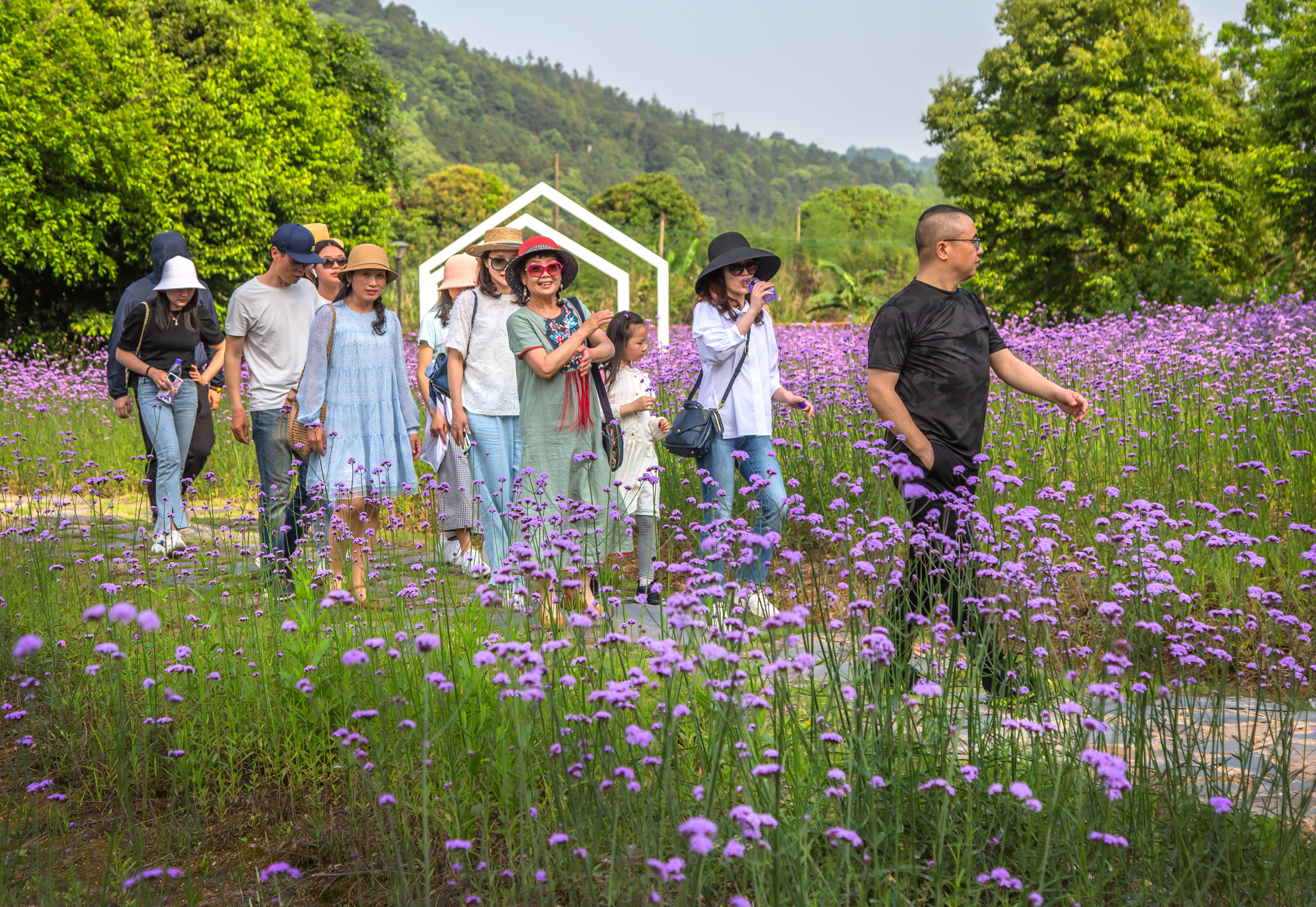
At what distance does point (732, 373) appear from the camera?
17.5 ft

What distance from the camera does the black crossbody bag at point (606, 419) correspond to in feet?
16.9

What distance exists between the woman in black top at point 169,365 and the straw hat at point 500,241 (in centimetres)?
203

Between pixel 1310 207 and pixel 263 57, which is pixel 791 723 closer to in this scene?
pixel 1310 207

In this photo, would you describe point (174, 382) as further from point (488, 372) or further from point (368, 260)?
point (488, 372)

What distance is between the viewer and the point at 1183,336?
8961 mm

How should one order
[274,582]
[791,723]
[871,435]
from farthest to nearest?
1. [871,435]
2. [274,582]
3. [791,723]

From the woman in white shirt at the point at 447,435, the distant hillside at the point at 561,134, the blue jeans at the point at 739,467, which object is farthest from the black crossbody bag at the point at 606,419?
the distant hillside at the point at 561,134

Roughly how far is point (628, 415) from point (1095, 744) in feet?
13.0

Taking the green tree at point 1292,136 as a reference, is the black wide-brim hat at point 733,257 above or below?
below

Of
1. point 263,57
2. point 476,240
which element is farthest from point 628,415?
point 263,57

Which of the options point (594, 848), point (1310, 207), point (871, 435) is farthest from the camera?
point (1310, 207)

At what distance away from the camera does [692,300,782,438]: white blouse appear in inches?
208

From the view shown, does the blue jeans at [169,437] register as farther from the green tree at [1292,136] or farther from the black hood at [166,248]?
the green tree at [1292,136]

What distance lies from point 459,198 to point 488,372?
6875 cm
